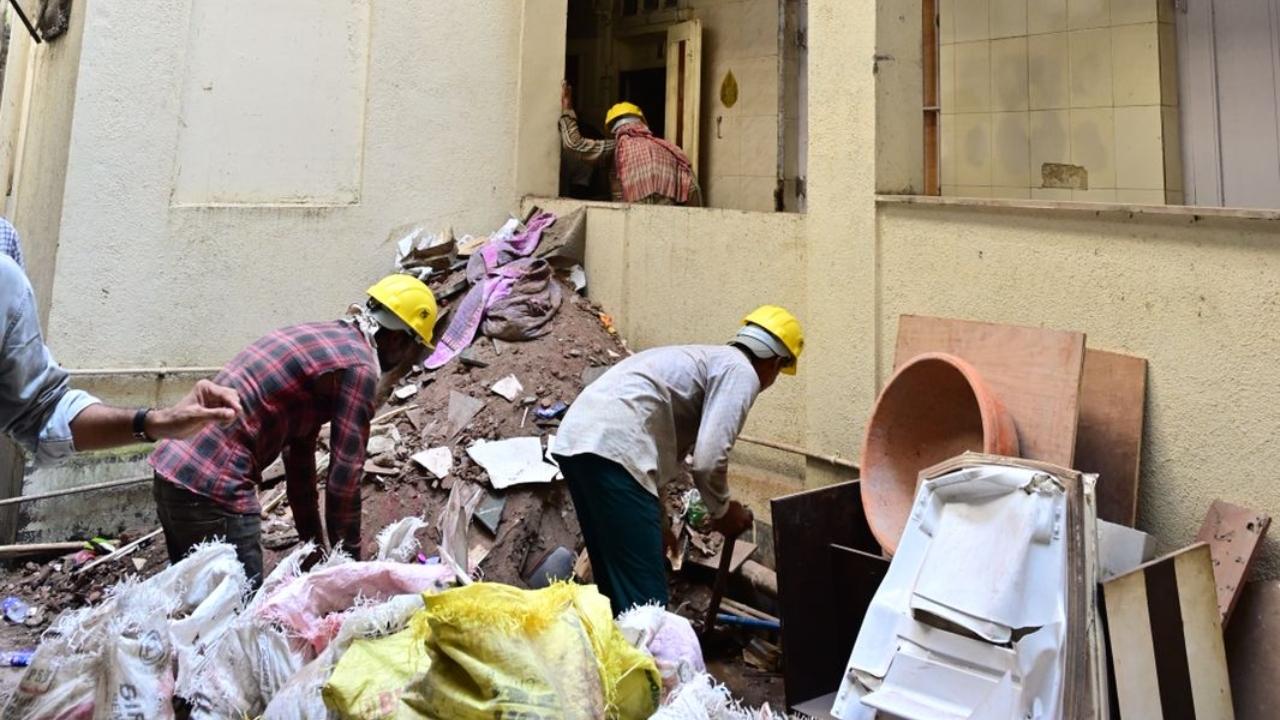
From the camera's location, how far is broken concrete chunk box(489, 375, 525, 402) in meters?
5.32

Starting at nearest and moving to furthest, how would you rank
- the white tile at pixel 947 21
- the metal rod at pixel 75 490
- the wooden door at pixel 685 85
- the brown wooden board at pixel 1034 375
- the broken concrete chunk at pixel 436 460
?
1. the brown wooden board at pixel 1034 375
2. the broken concrete chunk at pixel 436 460
3. the metal rod at pixel 75 490
4. the white tile at pixel 947 21
5. the wooden door at pixel 685 85

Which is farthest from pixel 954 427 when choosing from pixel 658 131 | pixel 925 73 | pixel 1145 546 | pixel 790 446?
pixel 658 131

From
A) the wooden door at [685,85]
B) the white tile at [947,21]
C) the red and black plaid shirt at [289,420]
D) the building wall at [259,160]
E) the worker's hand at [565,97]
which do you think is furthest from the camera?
the wooden door at [685,85]

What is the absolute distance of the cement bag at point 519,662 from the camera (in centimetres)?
164

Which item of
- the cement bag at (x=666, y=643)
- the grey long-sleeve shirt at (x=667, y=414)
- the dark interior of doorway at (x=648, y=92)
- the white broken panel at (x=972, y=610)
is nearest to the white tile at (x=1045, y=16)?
the grey long-sleeve shirt at (x=667, y=414)

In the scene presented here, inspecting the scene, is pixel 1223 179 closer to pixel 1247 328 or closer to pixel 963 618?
pixel 1247 328

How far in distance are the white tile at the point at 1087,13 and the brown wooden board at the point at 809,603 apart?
11.2 ft

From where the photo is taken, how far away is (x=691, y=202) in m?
7.45

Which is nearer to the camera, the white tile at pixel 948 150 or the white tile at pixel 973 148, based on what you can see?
the white tile at pixel 973 148

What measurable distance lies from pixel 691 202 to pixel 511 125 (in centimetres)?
153

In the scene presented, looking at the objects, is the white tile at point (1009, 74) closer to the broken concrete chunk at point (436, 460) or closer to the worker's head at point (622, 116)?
the worker's head at point (622, 116)

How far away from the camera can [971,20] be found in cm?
582

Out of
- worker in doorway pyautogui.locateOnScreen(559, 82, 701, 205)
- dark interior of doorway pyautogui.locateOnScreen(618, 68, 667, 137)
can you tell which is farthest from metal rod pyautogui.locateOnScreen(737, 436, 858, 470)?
dark interior of doorway pyautogui.locateOnScreen(618, 68, 667, 137)

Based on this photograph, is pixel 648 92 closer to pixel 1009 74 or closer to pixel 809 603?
pixel 1009 74
